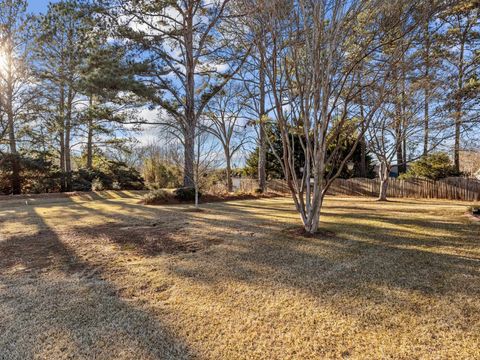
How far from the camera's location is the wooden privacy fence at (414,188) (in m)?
11.4

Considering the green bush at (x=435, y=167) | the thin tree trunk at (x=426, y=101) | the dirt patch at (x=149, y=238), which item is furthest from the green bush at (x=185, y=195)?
the green bush at (x=435, y=167)

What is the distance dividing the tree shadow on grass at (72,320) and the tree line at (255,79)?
123 inches

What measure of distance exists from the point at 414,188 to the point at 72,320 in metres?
14.4

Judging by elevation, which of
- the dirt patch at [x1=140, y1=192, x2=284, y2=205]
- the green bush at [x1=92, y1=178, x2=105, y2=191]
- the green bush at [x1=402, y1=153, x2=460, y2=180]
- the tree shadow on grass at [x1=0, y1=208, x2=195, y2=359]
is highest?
the green bush at [x1=402, y1=153, x2=460, y2=180]

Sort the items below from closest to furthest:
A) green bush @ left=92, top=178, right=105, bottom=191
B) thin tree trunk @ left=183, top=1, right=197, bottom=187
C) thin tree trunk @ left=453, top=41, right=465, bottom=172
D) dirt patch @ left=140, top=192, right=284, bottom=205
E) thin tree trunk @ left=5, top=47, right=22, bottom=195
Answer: thin tree trunk @ left=453, top=41, right=465, bottom=172 → dirt patch @ left=140, top=192, right=284, bottom=205 → thin tree trunk @ left=183, top=1, right=197, bottom=187 → thin tree trunk @ left=5, top=47, right=22, bottom=195 → green bush @ left=92, top=178, right=105, bottom=191

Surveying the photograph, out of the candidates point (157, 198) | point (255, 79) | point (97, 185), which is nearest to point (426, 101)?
point (255, 79)

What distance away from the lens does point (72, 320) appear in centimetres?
202

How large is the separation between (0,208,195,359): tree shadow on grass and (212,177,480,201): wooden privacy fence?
13.7 meters

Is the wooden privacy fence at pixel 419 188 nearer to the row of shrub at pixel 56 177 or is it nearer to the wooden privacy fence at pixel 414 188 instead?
the wooden privacy fence at pixel 414 188

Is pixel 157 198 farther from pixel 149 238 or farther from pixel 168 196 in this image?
pixel 149 238

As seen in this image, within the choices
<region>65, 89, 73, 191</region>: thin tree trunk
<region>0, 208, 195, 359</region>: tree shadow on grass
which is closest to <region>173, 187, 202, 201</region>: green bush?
<region>0, 208, 195, 359</region>: tree shadow on grass

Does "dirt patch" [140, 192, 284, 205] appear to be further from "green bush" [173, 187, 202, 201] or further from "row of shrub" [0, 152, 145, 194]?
"row of shrub" [0, 152, 145, 194]

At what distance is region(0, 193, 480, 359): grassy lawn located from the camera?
171 centimetres

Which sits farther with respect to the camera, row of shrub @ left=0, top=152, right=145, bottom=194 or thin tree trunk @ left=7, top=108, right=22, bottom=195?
row of shrub @ left=0, top=152, right=145, bottom=194
